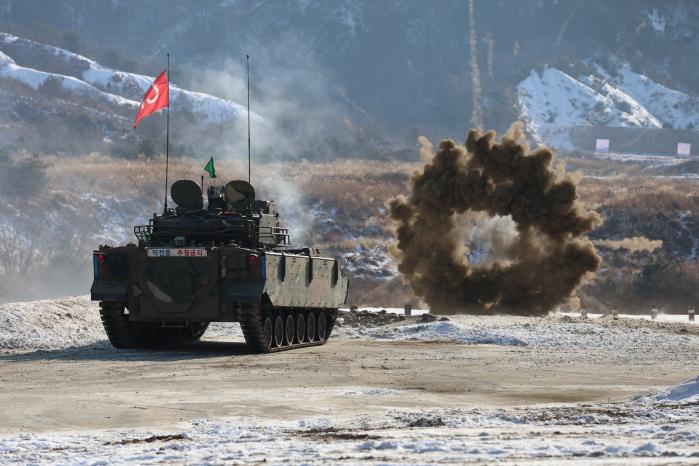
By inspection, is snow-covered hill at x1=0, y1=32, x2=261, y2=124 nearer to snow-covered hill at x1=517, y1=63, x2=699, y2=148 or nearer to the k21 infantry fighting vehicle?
snow-covered hill at x1=517, y1=63, x2=699, y2=148

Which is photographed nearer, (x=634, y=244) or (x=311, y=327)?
(x=311, y=327)

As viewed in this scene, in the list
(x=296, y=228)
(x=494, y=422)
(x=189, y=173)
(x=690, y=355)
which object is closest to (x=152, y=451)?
(x=494, y=422)

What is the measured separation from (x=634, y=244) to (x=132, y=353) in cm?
5077

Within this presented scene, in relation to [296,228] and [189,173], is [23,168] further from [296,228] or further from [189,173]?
[296,228]

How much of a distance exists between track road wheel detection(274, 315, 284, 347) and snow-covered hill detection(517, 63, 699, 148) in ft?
353

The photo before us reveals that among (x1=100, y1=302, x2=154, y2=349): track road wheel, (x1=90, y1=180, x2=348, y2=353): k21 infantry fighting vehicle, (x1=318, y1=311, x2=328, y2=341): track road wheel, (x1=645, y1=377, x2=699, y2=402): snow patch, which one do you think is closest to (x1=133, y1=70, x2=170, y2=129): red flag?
(x1=90, y1=180, x2=348, y2=353): k21 infantry fighting vehicle

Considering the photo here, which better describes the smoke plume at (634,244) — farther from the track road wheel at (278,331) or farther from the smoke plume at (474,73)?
the smoke plume at (474,73)

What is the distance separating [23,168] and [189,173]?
9.40 meters

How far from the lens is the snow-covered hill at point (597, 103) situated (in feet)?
457

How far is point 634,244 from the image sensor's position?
72062 mm

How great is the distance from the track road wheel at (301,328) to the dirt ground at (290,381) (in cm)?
62

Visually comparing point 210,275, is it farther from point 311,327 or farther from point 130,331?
point 311,327

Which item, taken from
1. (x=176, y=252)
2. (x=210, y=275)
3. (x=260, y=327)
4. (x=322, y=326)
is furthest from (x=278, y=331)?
(x=322, y=326)

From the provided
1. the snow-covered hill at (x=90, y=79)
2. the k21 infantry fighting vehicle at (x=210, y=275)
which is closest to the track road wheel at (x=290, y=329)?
the k21 infantry fighting vehicle at (x=210, y=275)
